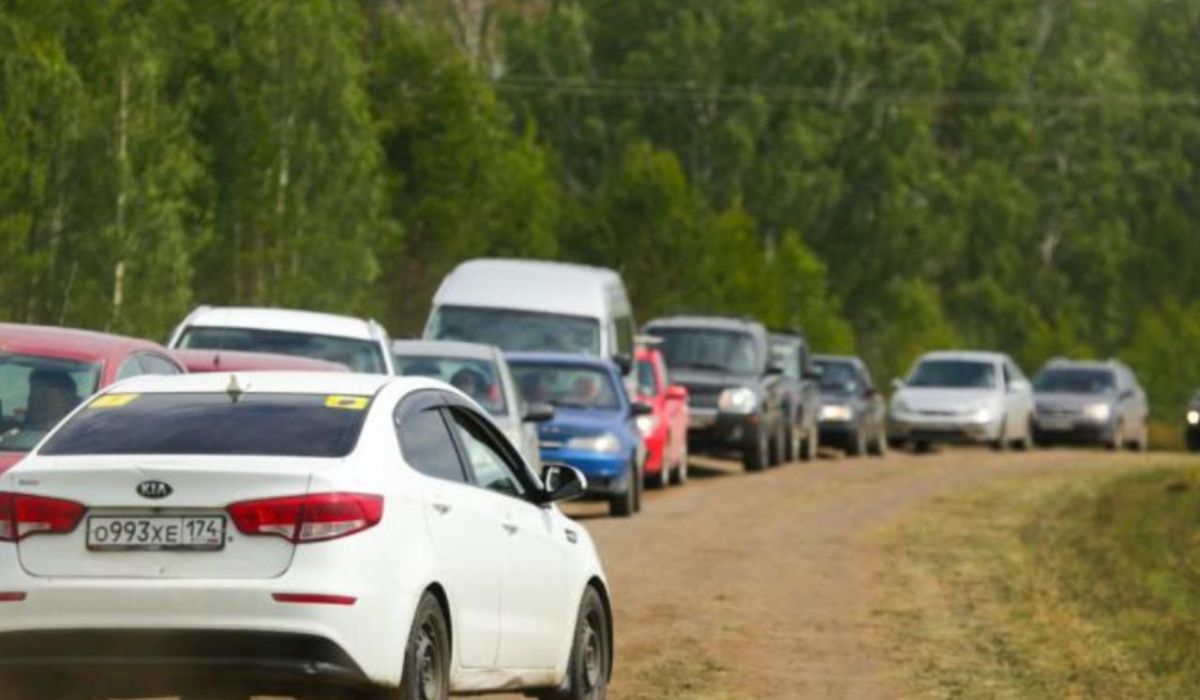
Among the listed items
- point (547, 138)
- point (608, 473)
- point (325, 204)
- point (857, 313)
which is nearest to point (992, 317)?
point (857, 313)

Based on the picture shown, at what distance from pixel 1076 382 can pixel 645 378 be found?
2470 centimetres

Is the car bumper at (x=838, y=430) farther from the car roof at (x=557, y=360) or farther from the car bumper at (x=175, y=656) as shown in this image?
the car bumper at (x=175, y=656)

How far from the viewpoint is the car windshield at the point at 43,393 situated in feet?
51.3

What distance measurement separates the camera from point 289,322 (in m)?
25.0

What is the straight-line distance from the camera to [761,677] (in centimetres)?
1658

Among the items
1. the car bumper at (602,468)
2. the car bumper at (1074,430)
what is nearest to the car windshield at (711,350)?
the car bumper at (602,468)

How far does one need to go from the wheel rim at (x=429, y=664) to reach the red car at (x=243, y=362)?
903 cm

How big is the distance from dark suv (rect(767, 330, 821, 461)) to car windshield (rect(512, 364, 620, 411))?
13141 millimetres

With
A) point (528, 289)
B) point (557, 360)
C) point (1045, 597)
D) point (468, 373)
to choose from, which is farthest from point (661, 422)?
point (1045, 597)

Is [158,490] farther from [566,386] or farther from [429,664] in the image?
[566,386]

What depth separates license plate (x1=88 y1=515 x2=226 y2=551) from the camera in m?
11.3

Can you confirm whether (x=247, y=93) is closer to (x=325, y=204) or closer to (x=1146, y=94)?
(x=325, y=204)

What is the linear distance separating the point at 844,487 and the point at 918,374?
1660 centimetres

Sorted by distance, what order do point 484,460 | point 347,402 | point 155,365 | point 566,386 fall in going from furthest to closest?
point 566,386
point 155,365
point 484,460
point 347,402
